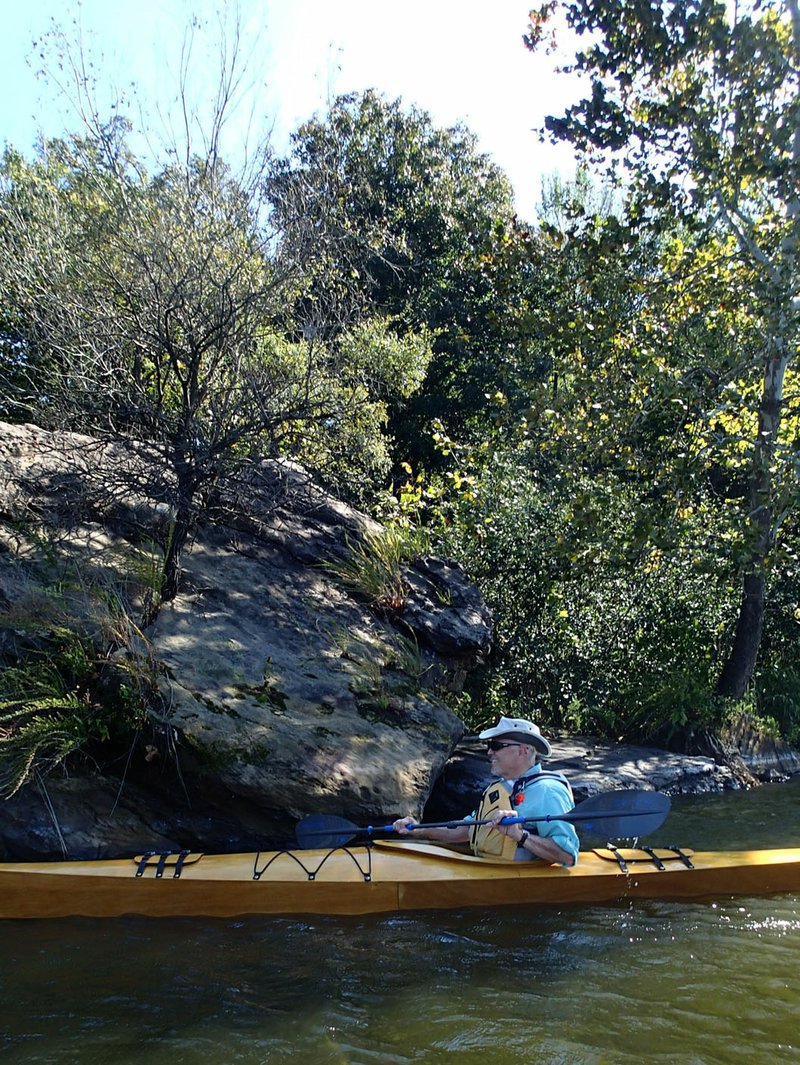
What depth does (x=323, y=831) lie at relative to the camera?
5.01 m

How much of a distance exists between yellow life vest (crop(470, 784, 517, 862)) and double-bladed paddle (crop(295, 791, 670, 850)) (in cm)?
13

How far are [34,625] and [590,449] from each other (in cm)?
500

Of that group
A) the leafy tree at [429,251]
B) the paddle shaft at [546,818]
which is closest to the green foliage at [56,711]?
the paddle shaft at [546,818]

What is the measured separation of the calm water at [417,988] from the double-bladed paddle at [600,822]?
43cm

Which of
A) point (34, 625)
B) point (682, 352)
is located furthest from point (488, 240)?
point (34, 625)

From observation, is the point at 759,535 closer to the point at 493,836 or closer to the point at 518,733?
the point at 518,733

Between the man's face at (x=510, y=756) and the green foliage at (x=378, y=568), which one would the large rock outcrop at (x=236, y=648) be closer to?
the green foliage at (x=378, y=568)

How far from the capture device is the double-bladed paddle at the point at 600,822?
490 cm

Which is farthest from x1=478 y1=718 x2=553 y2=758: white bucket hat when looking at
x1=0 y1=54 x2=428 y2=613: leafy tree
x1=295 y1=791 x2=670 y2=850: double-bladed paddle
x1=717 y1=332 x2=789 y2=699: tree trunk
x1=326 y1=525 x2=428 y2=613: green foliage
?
x1=717 y1=332 x2=789 y2=699: tree trunk

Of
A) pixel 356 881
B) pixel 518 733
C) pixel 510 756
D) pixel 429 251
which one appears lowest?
pixel 356 881

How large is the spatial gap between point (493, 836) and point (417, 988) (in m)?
1.37

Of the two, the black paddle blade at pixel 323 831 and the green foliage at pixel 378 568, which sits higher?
the green foliage at pixel 378 568

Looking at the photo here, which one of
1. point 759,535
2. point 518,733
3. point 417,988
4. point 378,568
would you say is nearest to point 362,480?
point 378,568

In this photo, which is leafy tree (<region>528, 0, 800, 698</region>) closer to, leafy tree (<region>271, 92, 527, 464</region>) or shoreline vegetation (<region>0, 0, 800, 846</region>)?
shoreline vegetation (<region>0, 0, 800, 846</region>)
